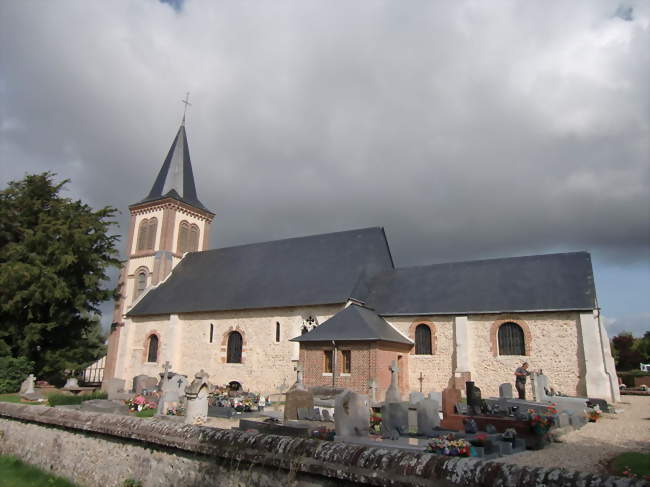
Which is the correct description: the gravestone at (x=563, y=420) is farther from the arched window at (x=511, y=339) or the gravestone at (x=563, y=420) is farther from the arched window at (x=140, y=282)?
the arched window at (x=140, y=282)

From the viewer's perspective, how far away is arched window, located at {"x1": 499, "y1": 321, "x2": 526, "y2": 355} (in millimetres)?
19312

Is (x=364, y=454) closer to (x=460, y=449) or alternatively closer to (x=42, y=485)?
(x=460, y=449)

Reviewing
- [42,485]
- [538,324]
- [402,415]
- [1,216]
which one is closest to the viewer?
[42,485]

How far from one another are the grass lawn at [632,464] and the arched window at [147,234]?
30702 mm

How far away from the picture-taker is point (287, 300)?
928 inches

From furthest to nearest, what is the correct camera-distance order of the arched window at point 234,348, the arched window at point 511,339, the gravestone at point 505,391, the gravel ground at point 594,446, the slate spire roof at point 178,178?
the slate spire roof at point 178,178, the arched window at point 234,348, the arched window at point 511,339, the gravestone at point 505,391, the gravel ground at point 594,446

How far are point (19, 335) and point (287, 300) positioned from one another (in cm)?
1465

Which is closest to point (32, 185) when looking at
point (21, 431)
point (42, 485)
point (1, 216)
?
point (1, 216)

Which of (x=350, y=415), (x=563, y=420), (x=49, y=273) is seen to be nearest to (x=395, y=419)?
(x=350, y=415)

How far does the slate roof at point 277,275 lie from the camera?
23828 millimetres

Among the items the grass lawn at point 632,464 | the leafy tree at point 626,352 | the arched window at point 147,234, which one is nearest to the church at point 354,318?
the arched window at point 147,234

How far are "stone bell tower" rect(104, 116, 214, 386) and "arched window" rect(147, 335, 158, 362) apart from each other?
317 centimetres

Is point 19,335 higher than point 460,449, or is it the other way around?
point 19,335

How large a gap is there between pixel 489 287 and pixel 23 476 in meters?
18.7
